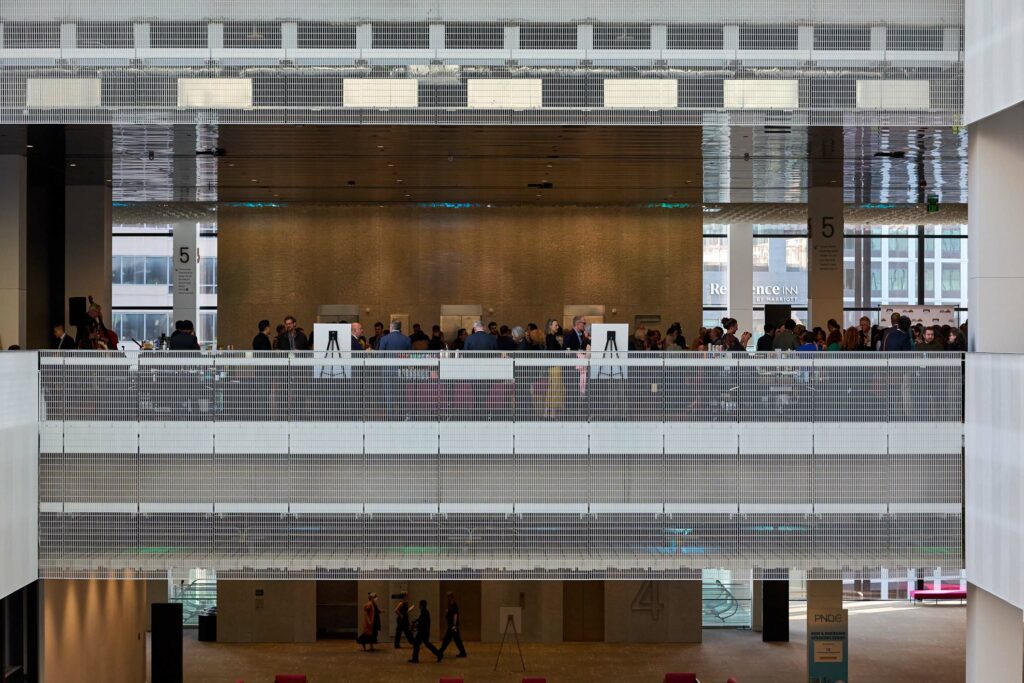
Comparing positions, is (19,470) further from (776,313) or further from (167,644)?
(776,313)

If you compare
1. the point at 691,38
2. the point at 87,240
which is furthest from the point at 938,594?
the point at 87,240

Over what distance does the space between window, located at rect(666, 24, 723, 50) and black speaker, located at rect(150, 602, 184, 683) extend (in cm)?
1460

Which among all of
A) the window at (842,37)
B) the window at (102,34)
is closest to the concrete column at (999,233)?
the window at (842,37)

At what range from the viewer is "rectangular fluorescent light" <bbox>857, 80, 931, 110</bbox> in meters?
14.9

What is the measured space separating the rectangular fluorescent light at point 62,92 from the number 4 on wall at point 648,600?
61.2 feet

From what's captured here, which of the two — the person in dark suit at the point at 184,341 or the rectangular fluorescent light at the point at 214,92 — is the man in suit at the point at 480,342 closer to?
the person in dark suit at the point at 184,341

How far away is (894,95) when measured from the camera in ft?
49.1

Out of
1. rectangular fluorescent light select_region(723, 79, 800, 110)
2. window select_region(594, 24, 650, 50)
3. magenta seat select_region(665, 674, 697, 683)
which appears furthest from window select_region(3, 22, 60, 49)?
magenta seat select_region(665, 674, 697, 683)

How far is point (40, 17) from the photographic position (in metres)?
14.9

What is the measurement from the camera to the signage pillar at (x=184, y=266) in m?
33.5

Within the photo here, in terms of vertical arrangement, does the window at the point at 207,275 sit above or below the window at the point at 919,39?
below

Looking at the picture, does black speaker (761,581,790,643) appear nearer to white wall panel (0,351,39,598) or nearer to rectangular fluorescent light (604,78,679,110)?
rectangular fluorescent light (604,78,679,110)

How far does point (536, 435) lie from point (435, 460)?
1.26 metres

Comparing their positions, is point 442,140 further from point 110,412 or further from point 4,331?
point 4,331
